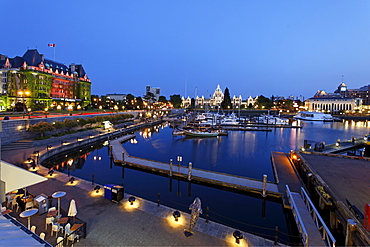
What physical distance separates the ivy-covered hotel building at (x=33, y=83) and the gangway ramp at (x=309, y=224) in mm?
61345

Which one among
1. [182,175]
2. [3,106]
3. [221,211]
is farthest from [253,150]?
[3,106]

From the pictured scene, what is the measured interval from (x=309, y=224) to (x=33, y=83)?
78532 millimetres

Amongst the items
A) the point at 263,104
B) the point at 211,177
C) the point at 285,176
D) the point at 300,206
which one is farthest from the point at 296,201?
the point at 263,104

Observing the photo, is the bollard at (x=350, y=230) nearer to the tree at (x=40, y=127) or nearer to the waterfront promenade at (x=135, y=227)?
the waterfront promenade at (x=135, y=227)

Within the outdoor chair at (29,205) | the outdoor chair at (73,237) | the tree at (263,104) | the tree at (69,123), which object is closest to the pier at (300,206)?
the outdoor chair at (73,237)

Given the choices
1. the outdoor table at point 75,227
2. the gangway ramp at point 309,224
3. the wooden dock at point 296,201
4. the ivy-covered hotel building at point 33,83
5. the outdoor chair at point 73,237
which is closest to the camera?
the outdoor chair at point 73,237

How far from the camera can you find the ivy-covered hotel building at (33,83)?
60803 millimetres

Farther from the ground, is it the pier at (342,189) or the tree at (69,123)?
the tree at (69,123)

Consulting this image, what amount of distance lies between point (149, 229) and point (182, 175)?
9.75 m

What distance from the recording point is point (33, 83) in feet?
210

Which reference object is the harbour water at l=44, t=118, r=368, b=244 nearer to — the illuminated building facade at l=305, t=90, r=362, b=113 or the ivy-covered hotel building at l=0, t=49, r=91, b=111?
the ivy-covered hotel building at l=0, t=49, r=91, b=111

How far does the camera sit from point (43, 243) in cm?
419

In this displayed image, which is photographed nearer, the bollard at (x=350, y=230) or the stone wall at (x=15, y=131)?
the bollard at (x=350, y=230)

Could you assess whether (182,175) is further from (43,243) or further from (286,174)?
(43,243)
